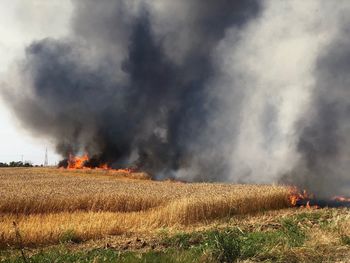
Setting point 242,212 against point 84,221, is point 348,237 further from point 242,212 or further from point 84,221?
point 242,212

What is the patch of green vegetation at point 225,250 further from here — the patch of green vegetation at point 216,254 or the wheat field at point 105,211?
the wheat field at point 105,211

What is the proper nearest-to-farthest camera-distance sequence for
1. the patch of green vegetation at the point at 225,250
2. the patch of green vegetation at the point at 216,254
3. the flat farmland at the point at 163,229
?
the patch of green vegetation at the point at 216,254 < the patch of green vegetation at the point at 225,250 < the flat farmland at the point at 163,229

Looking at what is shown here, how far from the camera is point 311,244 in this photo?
39.9ft

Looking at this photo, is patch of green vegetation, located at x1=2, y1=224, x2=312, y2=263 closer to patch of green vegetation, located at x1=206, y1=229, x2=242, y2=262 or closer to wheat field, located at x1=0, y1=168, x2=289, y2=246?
patch of green vegetation, located at x1=206, y1=229, x2=242, y2=262

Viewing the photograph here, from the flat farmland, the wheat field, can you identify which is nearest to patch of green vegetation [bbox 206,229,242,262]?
the flat farmland

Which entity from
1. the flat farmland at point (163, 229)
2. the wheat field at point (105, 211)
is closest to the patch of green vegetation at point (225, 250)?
the flat farmland at point (163, 229)

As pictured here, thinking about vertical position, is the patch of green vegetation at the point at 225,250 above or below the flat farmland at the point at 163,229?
below

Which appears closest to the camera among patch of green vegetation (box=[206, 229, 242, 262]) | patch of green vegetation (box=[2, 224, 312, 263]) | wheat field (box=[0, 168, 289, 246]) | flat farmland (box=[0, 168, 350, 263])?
patch of green vegetation (box=[2, 224, 312, 263])

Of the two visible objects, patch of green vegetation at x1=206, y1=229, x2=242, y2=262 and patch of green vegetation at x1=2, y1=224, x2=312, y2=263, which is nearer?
patch of green vegetation at x1=2, y1=224, x2=312, y2=263

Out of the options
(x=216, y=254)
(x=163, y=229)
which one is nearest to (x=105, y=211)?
(x=163, y=229)

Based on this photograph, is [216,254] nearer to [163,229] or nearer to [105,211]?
[163,229]

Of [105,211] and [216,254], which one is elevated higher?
[105,211]

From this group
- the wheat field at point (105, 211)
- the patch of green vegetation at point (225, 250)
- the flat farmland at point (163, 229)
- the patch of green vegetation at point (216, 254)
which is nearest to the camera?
the patch of green vegetation at point (216, 254)

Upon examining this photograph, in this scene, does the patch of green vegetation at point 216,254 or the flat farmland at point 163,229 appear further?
the flat farmland at point 163,229
